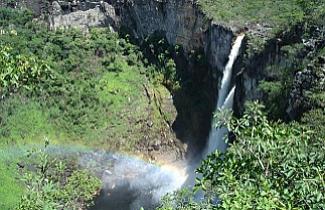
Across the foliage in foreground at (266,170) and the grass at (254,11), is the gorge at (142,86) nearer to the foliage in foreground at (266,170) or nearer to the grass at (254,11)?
the grass at (254,11)

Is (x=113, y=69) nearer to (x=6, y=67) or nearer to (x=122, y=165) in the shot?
(x=122, y=165)

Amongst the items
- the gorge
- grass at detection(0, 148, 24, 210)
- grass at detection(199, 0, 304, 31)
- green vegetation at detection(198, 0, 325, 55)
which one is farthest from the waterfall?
grass at detection(0, 148, 24, 210)

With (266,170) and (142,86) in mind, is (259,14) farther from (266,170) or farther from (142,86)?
(266,170)

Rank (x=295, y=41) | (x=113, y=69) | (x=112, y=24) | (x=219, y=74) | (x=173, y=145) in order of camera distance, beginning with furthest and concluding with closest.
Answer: (x=112, y=24), (x=113, y=69), (x=173, y=145), (x=219, y=74), (x=295, y=41)

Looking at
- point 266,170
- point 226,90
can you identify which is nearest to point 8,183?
point 226,90

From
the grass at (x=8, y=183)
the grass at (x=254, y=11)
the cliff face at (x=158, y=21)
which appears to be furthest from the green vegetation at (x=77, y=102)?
the grass at (x=254, y=11)

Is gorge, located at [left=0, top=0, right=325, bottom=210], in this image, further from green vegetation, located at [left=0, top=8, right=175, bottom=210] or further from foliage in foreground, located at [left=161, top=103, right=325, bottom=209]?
foliage in foreground, located at [left=161, top=103, right=325, bottom=209]

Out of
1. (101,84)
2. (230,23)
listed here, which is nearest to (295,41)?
(230,23)

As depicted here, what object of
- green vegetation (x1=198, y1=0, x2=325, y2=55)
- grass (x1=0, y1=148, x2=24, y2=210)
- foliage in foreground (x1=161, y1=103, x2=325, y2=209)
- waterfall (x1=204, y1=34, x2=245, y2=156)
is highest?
foliage in foreground (x1=161, y1=103, x2=325, y2=209)
